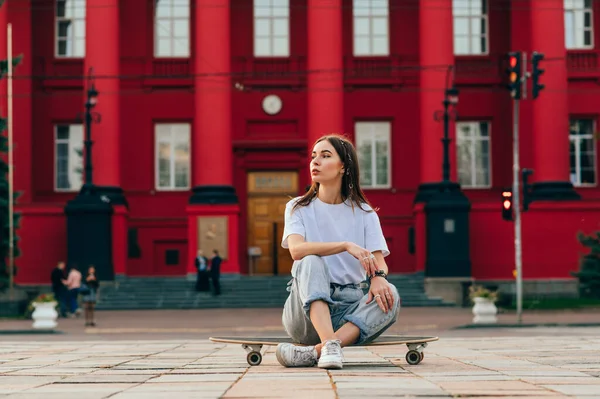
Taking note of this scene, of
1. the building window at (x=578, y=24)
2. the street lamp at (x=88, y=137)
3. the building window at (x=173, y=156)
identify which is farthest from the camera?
the building window at (x=578, y=24)

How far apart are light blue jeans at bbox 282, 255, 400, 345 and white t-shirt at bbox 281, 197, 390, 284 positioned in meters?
0.12

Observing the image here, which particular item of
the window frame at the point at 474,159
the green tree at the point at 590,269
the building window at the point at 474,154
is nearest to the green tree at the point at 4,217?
the window frame at the point at 474,159

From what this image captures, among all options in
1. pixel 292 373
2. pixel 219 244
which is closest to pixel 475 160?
pixel 219 244

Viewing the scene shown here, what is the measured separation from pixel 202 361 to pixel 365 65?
105ft

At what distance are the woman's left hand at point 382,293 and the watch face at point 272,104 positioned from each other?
110ft

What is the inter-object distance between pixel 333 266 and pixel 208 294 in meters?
27.7

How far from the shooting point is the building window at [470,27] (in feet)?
142

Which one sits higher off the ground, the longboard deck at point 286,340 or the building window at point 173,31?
the building window at point 173,31

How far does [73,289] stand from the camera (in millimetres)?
33969

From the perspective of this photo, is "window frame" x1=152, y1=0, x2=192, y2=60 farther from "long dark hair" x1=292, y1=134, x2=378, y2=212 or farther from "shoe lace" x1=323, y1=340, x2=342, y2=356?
Result: "shoe lace" x1=323, y1=340, x2=342, y2=356

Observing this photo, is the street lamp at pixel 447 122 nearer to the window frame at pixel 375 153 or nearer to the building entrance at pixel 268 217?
the window frame at pixel 375 153

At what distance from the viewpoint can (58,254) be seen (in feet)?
128

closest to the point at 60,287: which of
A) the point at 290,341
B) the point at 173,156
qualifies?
the point at 173,156

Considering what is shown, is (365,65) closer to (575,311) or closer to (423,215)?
(423,215)
